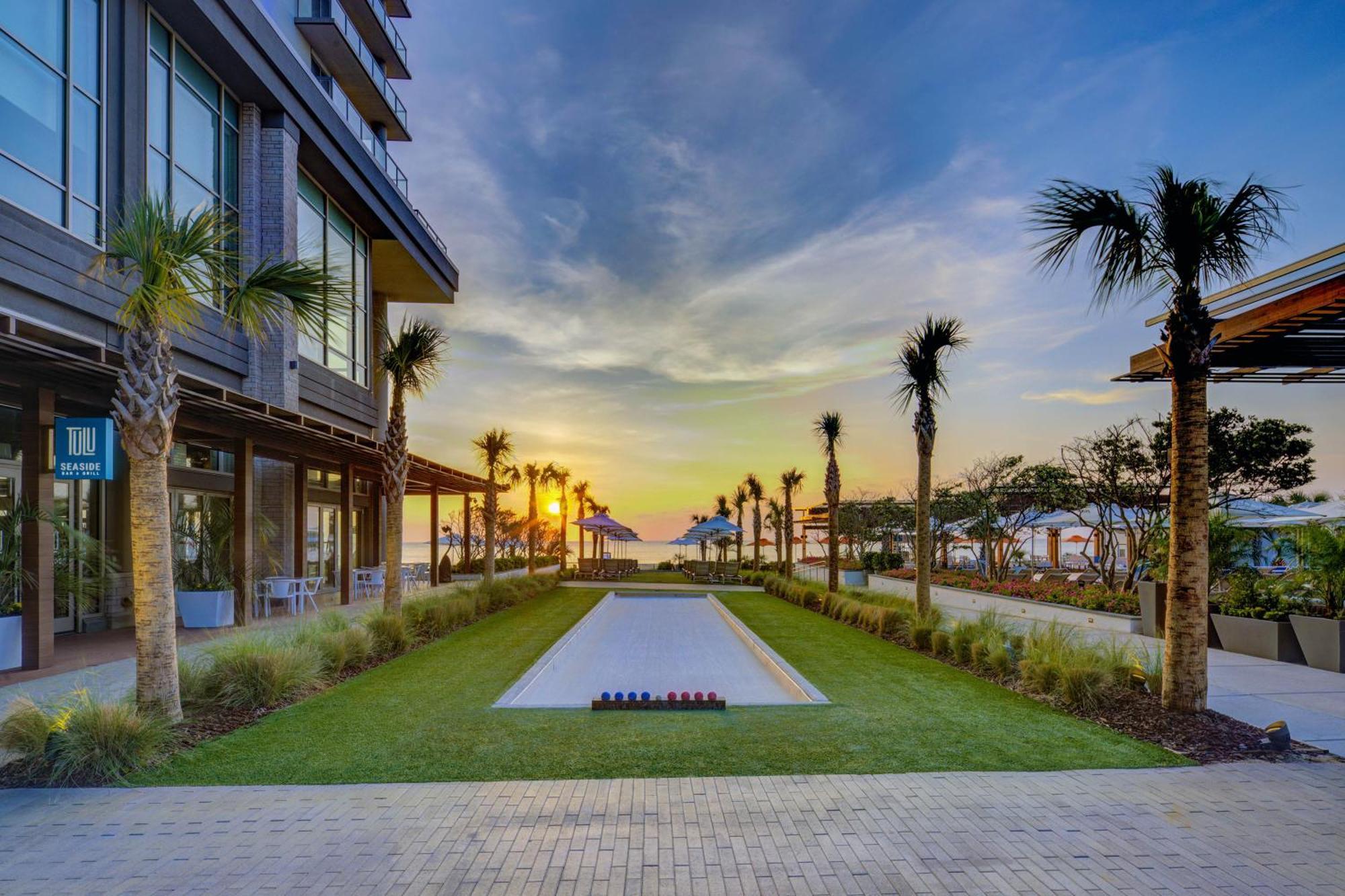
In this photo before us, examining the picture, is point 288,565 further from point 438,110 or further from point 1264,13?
point 1264,13

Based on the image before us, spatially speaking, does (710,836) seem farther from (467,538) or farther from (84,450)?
(467,538)

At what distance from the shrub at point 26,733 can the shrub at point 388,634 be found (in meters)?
4.46

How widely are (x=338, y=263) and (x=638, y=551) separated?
105 meters

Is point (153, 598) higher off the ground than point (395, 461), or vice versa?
point (395, 461)

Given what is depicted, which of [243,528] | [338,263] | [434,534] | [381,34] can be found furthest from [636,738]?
[381,34]

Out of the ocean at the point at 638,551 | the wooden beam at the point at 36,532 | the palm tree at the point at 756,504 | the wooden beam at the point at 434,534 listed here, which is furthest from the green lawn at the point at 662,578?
the wooden beam at the point at 36,532

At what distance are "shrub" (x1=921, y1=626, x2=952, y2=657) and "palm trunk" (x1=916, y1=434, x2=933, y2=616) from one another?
4.33ft

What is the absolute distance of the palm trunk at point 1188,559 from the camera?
19.9ft

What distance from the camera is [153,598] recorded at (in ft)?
18.9

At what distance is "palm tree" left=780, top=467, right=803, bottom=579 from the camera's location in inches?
1030

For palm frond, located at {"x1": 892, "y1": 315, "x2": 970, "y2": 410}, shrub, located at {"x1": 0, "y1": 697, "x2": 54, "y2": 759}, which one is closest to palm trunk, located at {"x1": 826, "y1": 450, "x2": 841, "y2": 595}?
palm frond, located at {"x1": 892, "y1": 315, "x2": 970, "y2": 410}

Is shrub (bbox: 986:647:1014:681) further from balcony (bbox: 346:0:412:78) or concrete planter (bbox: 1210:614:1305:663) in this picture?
balcony (bbox: 346:0:412:78)

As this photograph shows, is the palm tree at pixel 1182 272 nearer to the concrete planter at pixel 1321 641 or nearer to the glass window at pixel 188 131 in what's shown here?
the concrete planter at pixel 1321 641

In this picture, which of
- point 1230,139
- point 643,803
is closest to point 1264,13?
point 1230,139
